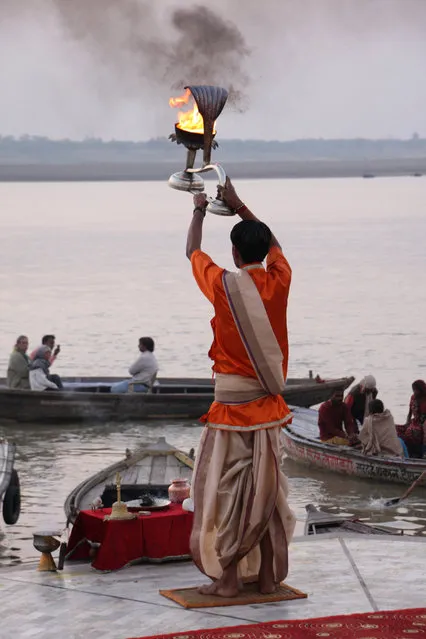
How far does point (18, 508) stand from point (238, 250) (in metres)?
8.02

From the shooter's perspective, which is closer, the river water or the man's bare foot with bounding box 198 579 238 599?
the man's bare foot with bounding box 198 579 238 599

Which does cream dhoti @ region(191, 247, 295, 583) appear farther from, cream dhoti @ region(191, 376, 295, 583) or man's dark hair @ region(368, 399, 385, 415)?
man's dark hair @ region(368, 399, 385, 415)

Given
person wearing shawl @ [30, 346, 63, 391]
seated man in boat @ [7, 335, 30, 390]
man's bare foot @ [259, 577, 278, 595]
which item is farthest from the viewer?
seated man in boat @ [7, 335, 30, 390]

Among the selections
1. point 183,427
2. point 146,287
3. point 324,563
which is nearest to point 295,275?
point 146,287

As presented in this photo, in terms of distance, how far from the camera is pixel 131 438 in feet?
73.3

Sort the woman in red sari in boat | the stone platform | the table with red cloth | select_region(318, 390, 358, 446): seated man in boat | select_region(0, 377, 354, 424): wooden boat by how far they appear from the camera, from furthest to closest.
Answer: select_region(0, 377, 354, 424): wooden boat → select_region(318, 390, 358, 446): seated man in boat → the woman in red sari in boat → the table with red cloth → the stone platform

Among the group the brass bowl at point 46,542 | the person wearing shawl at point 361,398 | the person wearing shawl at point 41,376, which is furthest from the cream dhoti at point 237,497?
the person wearing shawl at point 41,376

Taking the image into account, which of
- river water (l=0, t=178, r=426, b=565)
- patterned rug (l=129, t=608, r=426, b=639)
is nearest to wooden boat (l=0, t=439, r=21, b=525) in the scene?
river water (l=0, t=178, r=426, b=565)

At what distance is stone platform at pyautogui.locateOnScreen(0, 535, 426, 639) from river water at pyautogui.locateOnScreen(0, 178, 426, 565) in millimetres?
5814

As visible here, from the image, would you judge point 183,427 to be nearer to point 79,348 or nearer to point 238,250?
point 79,348

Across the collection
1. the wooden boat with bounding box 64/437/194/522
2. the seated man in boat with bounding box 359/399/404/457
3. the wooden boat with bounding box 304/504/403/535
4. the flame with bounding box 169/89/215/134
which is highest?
the flame with bounding box 169/89/215/134

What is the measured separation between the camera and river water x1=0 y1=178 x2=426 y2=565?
18.0 metres

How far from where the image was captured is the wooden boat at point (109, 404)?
74.4 ft

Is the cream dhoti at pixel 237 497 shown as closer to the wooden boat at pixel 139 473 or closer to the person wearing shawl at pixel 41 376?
the wooden boat at pixel 139 473
